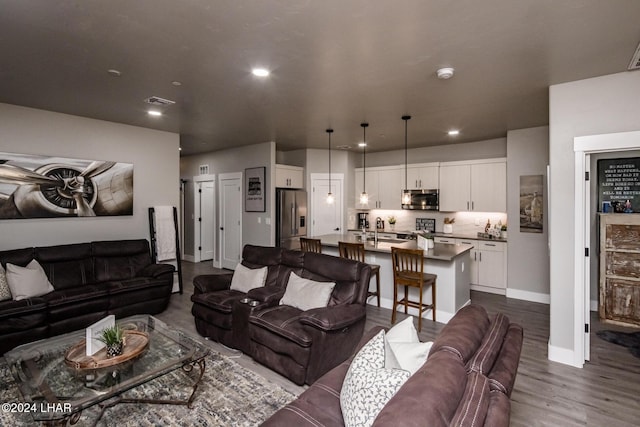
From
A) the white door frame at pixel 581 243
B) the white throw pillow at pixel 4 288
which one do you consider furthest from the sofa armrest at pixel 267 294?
the white door frame at pixel 581 243

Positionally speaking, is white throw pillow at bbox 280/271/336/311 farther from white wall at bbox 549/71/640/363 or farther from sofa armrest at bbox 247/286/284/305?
white wall at bbox 549/71/640/363

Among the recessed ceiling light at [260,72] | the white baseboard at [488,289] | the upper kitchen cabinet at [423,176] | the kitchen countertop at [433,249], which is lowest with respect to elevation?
the white baseboard at [488,289]

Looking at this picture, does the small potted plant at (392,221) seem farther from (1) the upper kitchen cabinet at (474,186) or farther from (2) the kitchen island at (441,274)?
(2) the kitchen island at (441,274)

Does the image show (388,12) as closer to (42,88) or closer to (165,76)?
(165,76)

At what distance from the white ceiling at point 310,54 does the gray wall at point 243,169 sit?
6.77ft

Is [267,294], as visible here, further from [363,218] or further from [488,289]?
[363,218]

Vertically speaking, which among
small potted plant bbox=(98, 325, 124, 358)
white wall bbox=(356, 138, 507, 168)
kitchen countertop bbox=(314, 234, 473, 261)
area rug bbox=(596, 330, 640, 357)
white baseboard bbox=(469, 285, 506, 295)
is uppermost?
white wall bbox=(356, 138, 507, 168)

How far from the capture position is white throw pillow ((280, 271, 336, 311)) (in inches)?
125

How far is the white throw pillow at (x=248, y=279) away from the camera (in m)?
3.81

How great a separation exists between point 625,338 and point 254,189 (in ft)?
19.8

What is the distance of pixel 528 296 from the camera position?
5.27 m

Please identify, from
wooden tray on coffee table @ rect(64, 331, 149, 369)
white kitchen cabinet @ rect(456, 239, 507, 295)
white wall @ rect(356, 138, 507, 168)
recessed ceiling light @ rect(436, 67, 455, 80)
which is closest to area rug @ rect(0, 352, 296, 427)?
wooden tray on coffee table @ rect(64, 331, 149, 369)

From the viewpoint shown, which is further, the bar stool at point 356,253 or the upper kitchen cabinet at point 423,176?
the upper kitchen cabinet at point 423,176

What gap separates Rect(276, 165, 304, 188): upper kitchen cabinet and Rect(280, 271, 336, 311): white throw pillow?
3530 millimetres
